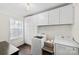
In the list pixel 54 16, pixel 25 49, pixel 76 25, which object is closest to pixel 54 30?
pixel 54 16

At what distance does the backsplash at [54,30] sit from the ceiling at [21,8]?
0.99ft

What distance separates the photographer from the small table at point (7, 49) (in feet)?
4.09

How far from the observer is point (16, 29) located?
1.33 meters

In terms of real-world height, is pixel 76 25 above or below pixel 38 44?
above

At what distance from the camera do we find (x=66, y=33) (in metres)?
1.20

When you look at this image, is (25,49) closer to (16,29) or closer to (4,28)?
(16,29)

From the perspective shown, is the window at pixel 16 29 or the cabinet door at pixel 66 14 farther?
the window at pixel 16 29

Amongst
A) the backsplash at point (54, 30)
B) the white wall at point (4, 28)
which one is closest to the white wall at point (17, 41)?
the white wall at point (4, 28)

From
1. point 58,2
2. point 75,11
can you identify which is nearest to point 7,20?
point 58,2

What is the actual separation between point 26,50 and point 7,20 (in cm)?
54

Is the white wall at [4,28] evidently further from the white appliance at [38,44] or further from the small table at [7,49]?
the white appliance at [38,44]

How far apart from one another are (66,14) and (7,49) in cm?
104

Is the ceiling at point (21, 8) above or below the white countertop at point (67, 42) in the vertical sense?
Answer: above
